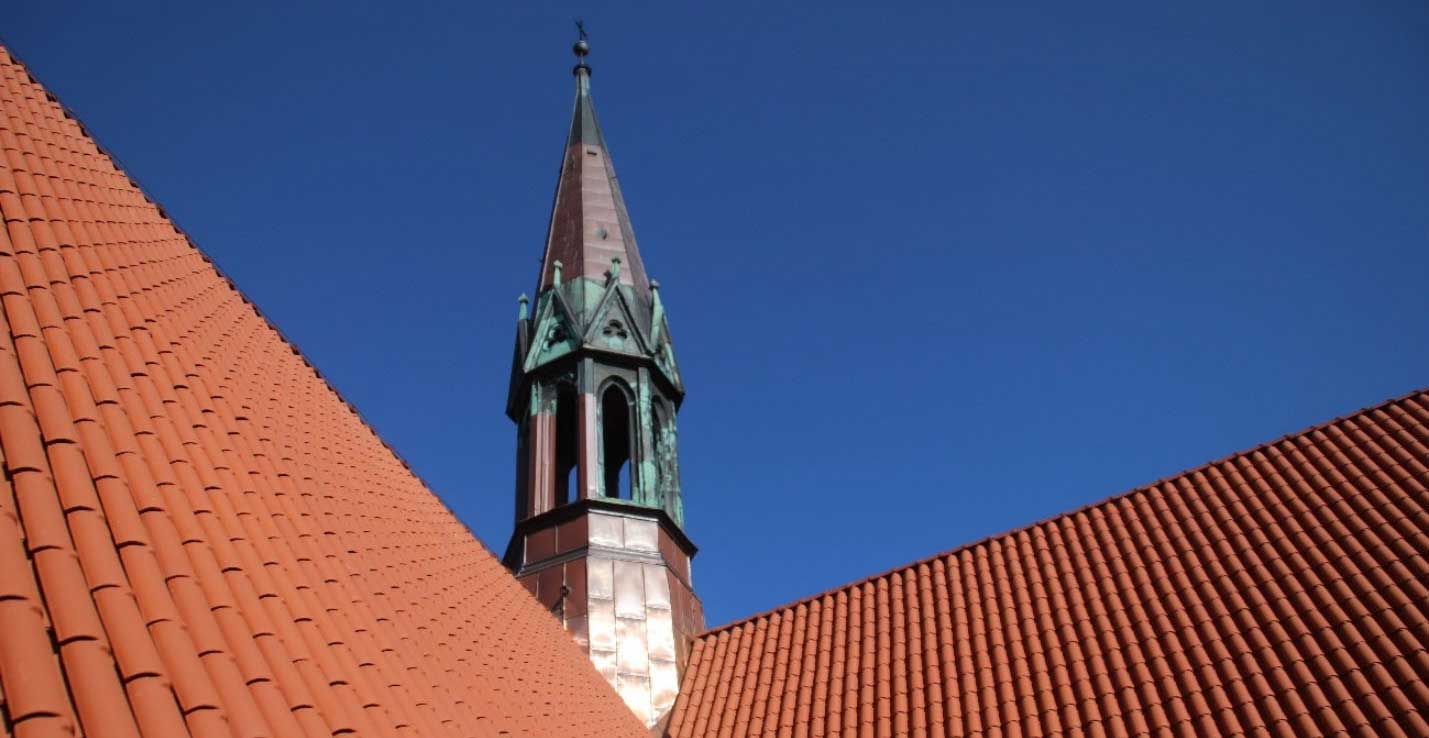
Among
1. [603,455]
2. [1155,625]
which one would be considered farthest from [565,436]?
[1155,625]

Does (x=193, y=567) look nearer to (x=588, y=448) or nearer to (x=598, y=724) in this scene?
(x=598, y=724)

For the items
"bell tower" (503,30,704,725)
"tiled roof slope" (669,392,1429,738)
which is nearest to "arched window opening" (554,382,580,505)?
"bell tower" (503,30,704,725)

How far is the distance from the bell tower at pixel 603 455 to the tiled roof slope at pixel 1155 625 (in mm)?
734

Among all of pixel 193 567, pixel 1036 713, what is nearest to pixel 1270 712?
pixel 1036 713

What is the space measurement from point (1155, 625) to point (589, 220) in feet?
34.2

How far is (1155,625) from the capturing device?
8570 mm

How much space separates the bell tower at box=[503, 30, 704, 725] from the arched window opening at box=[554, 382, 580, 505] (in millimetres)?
16

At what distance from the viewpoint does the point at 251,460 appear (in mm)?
4477

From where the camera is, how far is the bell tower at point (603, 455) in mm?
11409

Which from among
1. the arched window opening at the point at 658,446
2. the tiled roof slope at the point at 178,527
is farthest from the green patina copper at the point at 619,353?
the tiled roof slope at the point at 178,527

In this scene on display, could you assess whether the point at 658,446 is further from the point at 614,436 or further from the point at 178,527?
the point at 178,527

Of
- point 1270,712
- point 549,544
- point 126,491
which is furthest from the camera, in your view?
point 549,544

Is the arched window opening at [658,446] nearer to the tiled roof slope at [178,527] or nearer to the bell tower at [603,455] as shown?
the bell tower at [603,455]

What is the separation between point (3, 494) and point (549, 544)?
997cm
